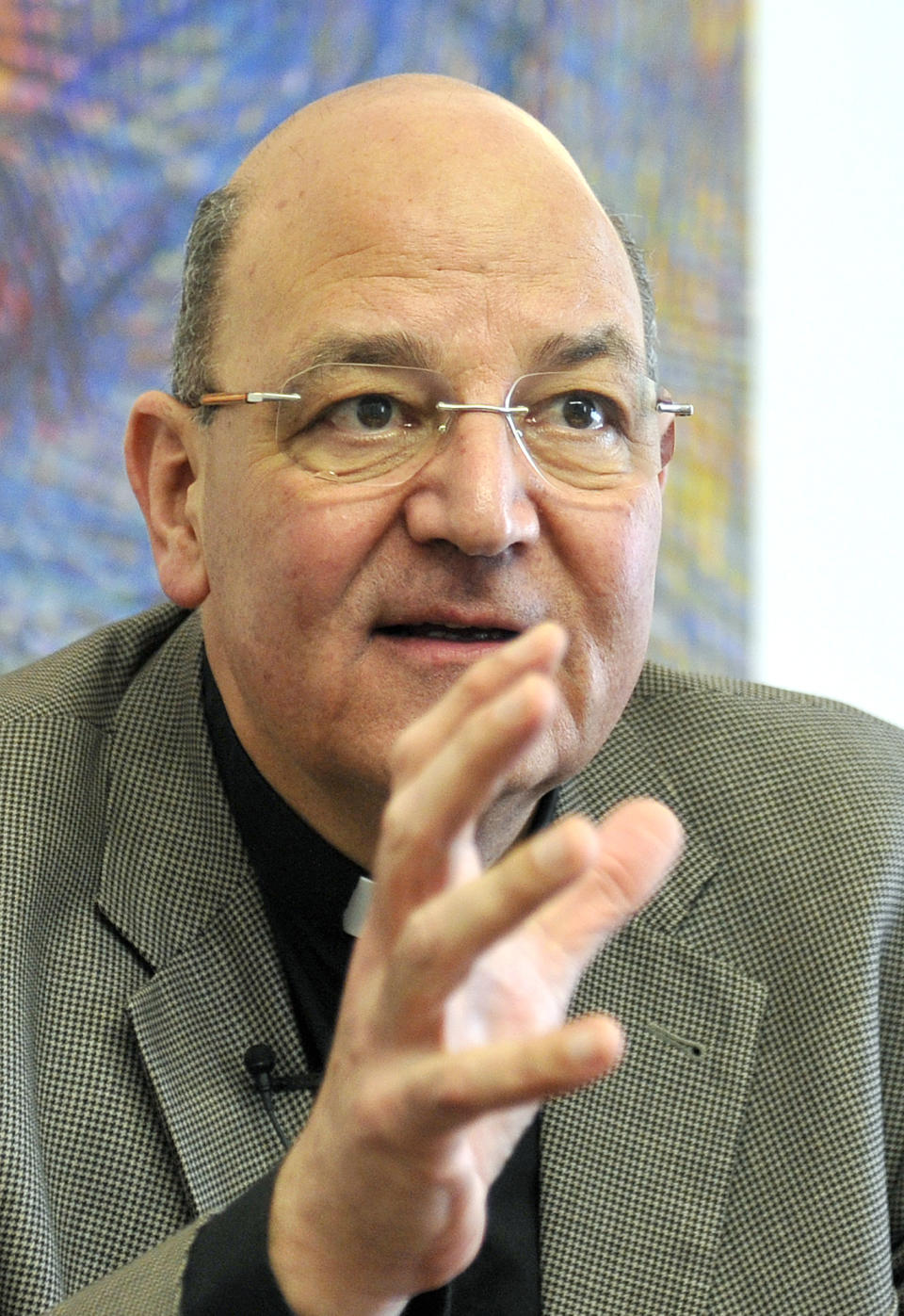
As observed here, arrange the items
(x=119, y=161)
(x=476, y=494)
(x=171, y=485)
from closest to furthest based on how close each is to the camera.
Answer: (x=476, y=494), (x=171, y=485), (x=119, y=161)

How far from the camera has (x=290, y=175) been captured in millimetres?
1611

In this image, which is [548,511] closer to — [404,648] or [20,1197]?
[404,648]

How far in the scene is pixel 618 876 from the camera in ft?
3.13

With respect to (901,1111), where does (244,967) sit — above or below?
above

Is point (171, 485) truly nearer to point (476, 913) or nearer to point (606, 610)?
point (606, 610)

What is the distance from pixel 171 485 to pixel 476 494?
47cm

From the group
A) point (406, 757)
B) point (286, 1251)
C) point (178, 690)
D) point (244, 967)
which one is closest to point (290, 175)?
point (178, 690)

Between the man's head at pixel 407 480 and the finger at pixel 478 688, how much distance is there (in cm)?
53

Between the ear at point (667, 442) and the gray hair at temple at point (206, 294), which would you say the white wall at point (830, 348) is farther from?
the gray hair at temple at point (206, 294)

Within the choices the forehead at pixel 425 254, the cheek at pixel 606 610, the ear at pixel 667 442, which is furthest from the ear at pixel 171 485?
the ear at pixel 667 442

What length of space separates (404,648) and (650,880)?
1.76 ft

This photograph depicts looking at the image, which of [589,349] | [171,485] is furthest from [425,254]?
[171,485]

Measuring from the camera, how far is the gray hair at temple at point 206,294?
165 centimetres

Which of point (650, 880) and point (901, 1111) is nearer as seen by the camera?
point (650, 880)
